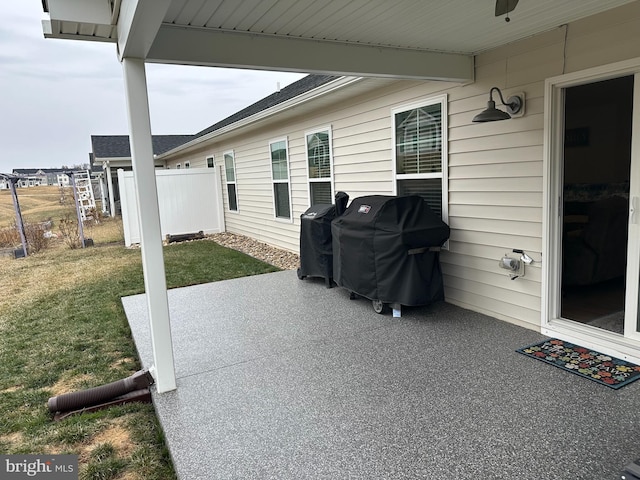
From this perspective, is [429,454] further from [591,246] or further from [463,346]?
[591,246]

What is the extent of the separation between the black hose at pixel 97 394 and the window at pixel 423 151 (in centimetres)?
324

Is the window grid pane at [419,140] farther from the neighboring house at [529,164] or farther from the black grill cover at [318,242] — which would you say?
the black grill cover at [318,242]

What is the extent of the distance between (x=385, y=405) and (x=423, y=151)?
3022 mm

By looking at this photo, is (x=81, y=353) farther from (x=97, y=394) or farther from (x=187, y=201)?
(x=187, y=201)

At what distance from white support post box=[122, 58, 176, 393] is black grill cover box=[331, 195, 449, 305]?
210 cm

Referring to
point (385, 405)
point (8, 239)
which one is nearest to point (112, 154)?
point (8, 239)

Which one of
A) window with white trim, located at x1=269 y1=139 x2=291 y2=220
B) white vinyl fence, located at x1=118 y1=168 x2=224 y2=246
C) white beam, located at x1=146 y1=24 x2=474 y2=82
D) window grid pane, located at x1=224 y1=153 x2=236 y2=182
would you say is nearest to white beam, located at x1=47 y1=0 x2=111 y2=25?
white beam, located at x1=146 y1=24 x2=474 y2=82

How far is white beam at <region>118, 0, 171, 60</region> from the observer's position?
209 cm

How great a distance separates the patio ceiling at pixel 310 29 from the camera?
2549mm

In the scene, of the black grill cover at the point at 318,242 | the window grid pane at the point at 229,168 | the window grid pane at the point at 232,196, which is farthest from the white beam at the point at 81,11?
the window grid pane at the point at 232,196

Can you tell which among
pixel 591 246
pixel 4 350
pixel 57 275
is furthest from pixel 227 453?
pixel 57 275

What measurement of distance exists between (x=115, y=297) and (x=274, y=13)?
179 inches

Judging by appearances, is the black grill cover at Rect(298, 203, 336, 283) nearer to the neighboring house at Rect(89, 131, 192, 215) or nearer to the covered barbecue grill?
the covered barbecue grill

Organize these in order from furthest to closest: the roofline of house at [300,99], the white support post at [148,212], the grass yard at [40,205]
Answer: the grass yard at [40,205] < the roofline of house at [300,99] < the white support post at [148,212]
